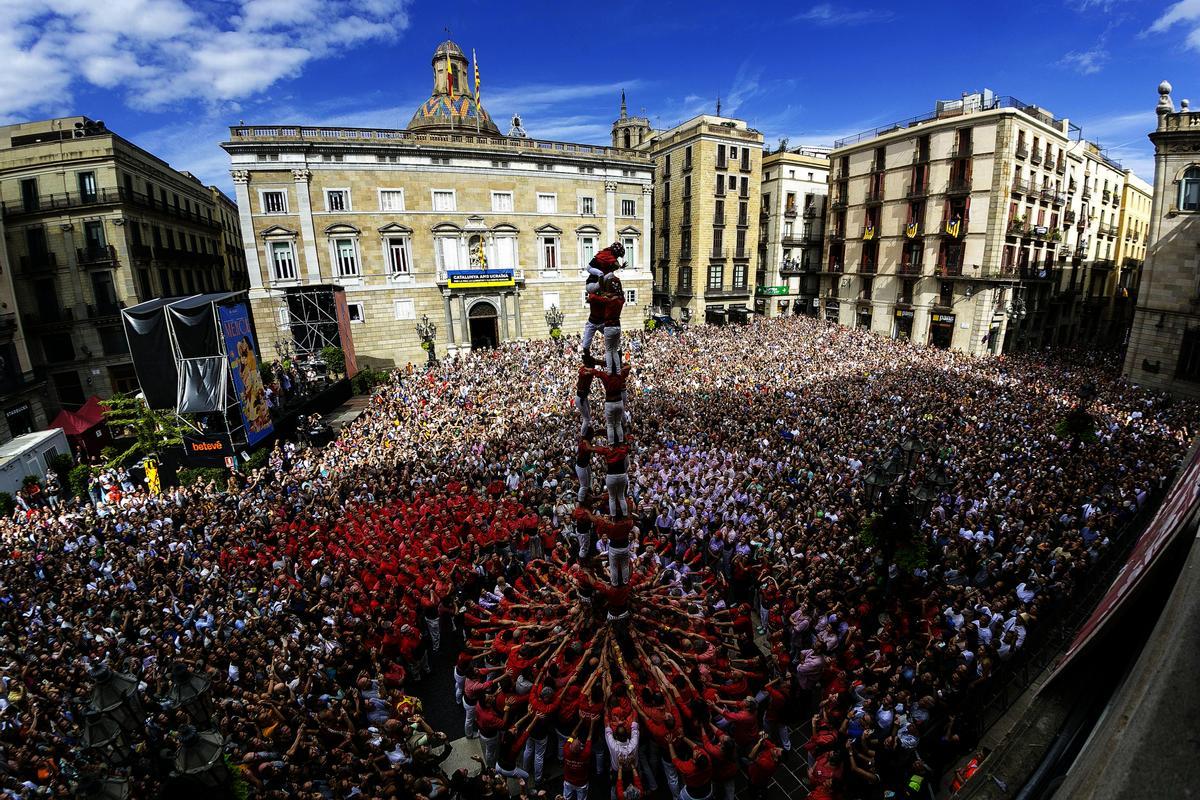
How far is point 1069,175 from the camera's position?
36.8 meters

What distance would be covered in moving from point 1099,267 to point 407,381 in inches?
1988

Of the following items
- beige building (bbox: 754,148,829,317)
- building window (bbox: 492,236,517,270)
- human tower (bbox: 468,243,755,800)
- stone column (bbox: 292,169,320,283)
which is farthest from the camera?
beige building (bbox: 754,148,829,317)

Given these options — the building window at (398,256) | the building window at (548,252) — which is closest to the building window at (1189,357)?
the building window at (548,252)

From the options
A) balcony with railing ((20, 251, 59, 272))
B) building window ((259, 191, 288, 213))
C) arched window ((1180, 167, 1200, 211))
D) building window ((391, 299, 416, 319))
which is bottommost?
building window ((391, 299, 416, 319))

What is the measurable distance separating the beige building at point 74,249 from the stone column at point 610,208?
90.2 ft

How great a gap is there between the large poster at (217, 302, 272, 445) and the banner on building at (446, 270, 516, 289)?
1532 cm

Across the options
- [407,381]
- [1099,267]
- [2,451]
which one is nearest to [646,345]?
[407,381]

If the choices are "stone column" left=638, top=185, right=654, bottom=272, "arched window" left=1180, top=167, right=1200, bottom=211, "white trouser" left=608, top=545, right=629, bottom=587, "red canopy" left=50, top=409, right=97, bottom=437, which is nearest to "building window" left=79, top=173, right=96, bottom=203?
"red canopy" left=50, top=409, right=97, bottom=437

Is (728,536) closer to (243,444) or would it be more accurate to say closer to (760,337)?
(243,444)

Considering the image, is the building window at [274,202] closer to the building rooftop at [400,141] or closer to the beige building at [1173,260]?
the building rooftop at [400,141]

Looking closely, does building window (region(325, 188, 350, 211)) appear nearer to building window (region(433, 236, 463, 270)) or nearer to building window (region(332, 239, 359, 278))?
building window (region(332, 239, 359, 278))

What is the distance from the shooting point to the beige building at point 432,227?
102 feet

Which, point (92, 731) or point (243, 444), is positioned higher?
point (92, 731)

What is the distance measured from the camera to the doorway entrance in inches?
1419
